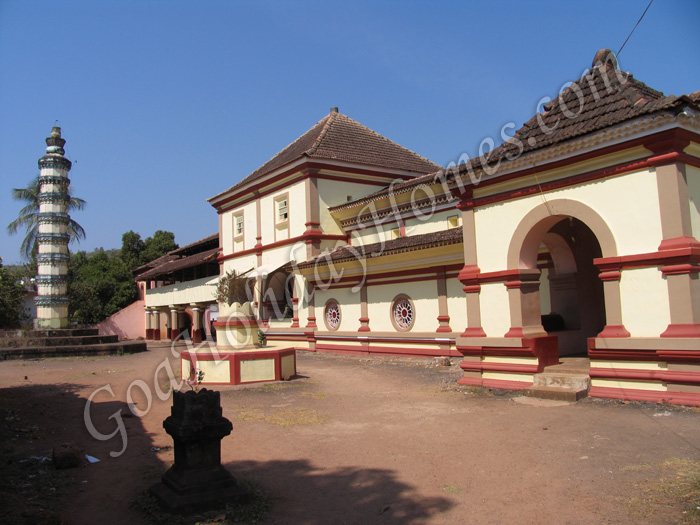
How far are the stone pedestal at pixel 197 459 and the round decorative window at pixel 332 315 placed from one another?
12.7 m

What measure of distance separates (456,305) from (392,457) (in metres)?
8.20

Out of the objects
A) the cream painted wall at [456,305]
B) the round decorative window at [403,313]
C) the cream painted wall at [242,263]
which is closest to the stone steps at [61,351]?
the cream painted wall at [242,263]

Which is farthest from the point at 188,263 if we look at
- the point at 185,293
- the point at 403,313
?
the point at 403,313

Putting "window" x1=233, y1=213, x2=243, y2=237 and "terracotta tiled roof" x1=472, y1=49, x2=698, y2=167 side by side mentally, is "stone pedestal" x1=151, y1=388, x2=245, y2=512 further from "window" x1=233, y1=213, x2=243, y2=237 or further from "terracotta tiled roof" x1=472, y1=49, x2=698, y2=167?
"window" x1=233, y1=213, x2=243, y2=237

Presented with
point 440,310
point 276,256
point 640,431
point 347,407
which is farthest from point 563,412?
point 276,256

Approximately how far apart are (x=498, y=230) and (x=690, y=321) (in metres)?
3.28

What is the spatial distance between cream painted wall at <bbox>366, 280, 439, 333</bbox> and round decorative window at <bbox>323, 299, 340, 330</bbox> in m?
1.55

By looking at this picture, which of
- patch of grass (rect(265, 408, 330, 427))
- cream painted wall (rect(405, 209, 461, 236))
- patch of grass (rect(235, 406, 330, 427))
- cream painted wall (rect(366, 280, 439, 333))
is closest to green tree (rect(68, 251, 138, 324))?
cream painted wall (rect(366, 280, 439, 333))

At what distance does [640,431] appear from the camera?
230 inches

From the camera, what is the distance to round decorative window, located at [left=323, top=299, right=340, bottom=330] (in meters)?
17.1

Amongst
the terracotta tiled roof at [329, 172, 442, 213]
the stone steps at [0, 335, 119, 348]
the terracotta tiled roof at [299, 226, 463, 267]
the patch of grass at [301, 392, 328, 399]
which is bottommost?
the patch of grass at [301, 392, 328, 399]

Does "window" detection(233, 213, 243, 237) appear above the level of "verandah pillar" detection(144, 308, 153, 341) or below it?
above

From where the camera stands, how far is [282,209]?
1967cm

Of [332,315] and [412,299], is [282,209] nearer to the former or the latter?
[332,315]
